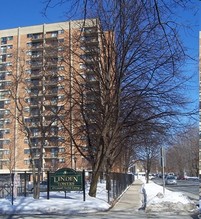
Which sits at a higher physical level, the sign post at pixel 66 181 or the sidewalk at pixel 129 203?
the sign post at pixel 66 181

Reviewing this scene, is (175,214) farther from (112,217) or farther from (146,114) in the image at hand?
(146,114)

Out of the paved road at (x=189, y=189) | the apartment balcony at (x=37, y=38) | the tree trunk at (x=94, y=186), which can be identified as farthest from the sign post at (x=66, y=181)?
the apartment balcony at (x=37, y=38)

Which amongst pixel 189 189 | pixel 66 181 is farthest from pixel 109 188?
pixel 189 189

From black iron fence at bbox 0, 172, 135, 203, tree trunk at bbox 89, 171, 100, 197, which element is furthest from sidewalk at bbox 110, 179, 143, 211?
tree trunk at bbox 89, 171, 100, 197

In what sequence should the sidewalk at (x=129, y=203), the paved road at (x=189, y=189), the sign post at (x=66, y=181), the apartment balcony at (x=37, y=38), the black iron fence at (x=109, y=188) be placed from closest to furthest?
the sidewalk at (x=129, y=203) < the sign post at (x=66, y=181) < the black iron fence at (x=109, y=188) < the paved road at (x=189, y=189) < the apartment balcony at (x=37, y=38)

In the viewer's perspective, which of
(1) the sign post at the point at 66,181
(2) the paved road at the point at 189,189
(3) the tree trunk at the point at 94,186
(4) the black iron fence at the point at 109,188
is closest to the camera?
(1) the sign post at the point at 66,181

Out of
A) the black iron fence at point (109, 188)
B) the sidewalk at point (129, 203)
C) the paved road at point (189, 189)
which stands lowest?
the paved road at point (189, 189)

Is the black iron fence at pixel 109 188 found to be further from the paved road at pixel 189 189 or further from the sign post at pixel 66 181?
the paved road at pixel 189 189

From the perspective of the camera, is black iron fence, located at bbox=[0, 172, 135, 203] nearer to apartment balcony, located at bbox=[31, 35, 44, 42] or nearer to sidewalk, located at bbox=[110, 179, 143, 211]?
sidewalk, located at bbox=[110, 179, 143, 211]

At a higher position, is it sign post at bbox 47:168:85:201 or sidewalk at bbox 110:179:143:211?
sign post at bbox 47:168:85:201

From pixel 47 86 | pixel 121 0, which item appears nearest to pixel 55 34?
pixel 47 86

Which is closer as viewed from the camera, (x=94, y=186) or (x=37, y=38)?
(x=94, y=186)

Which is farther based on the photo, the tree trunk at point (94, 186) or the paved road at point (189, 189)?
the paved road at point (189, 189)

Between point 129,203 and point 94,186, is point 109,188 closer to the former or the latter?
point 129,203
